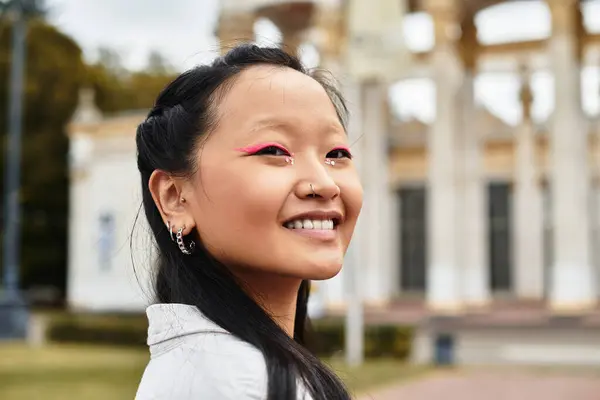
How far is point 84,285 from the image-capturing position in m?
30.5

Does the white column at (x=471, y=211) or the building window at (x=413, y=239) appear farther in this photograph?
the building window at (x=413, y=239)

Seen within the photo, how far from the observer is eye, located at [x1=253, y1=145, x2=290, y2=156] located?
1.71 meters

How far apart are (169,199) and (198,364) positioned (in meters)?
0.49

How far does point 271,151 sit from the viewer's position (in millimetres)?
1725

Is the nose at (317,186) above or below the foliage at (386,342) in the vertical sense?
above

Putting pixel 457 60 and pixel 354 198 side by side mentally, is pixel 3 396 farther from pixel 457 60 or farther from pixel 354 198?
pixel 457 60

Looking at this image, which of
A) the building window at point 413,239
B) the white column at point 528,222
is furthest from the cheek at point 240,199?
the building window at point 413,239

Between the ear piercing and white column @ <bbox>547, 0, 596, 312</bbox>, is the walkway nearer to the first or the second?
white column @ <bbox>547, 0, 596, 312</bbox>

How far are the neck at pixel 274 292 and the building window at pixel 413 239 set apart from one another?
1235 inches

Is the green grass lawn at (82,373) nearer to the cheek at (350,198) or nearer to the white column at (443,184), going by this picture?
the white column at (443,184)

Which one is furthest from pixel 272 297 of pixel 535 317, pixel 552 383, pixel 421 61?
pixel 421 61

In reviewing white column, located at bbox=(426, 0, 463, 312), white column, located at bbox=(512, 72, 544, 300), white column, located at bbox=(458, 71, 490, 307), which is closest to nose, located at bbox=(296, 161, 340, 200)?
white column, located at bbox=(426, 0, 463, 312)

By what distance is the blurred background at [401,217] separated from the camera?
55.8 feet

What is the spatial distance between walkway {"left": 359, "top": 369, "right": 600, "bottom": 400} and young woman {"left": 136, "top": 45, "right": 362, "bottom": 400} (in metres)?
10.4
